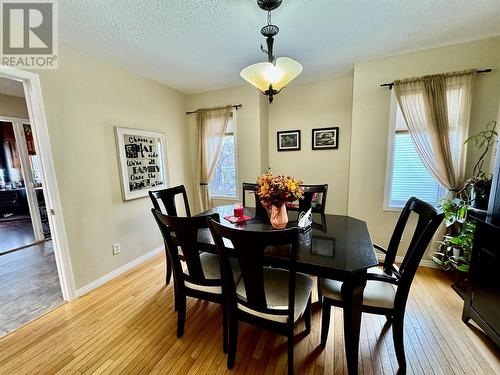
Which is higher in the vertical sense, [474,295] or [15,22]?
[15,22]

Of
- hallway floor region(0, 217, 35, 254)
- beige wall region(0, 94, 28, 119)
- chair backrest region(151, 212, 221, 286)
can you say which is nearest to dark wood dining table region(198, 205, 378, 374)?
chair backrest region(151, 212, 221, 286)

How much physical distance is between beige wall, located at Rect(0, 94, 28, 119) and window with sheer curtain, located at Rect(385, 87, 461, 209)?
5.70m

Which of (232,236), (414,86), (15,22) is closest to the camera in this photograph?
(232,236)

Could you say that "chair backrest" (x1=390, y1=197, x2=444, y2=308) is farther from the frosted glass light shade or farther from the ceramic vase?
the frosted glass light shade

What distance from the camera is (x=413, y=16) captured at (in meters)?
1.73

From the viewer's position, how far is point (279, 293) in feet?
4.49

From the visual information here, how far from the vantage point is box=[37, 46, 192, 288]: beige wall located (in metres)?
2.04

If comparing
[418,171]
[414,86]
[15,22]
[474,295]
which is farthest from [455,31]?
[15,22]

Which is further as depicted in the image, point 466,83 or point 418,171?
point 418,171

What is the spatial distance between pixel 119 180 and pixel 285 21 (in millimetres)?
2449

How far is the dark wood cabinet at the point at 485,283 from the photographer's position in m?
1.44

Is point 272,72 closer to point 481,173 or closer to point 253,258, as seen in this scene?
point 253,258

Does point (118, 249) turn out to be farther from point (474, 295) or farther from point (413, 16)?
point (413, 16)

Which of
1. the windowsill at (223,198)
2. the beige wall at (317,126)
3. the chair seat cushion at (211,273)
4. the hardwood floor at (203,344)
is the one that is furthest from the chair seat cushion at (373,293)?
the windowsill at (223,198)
